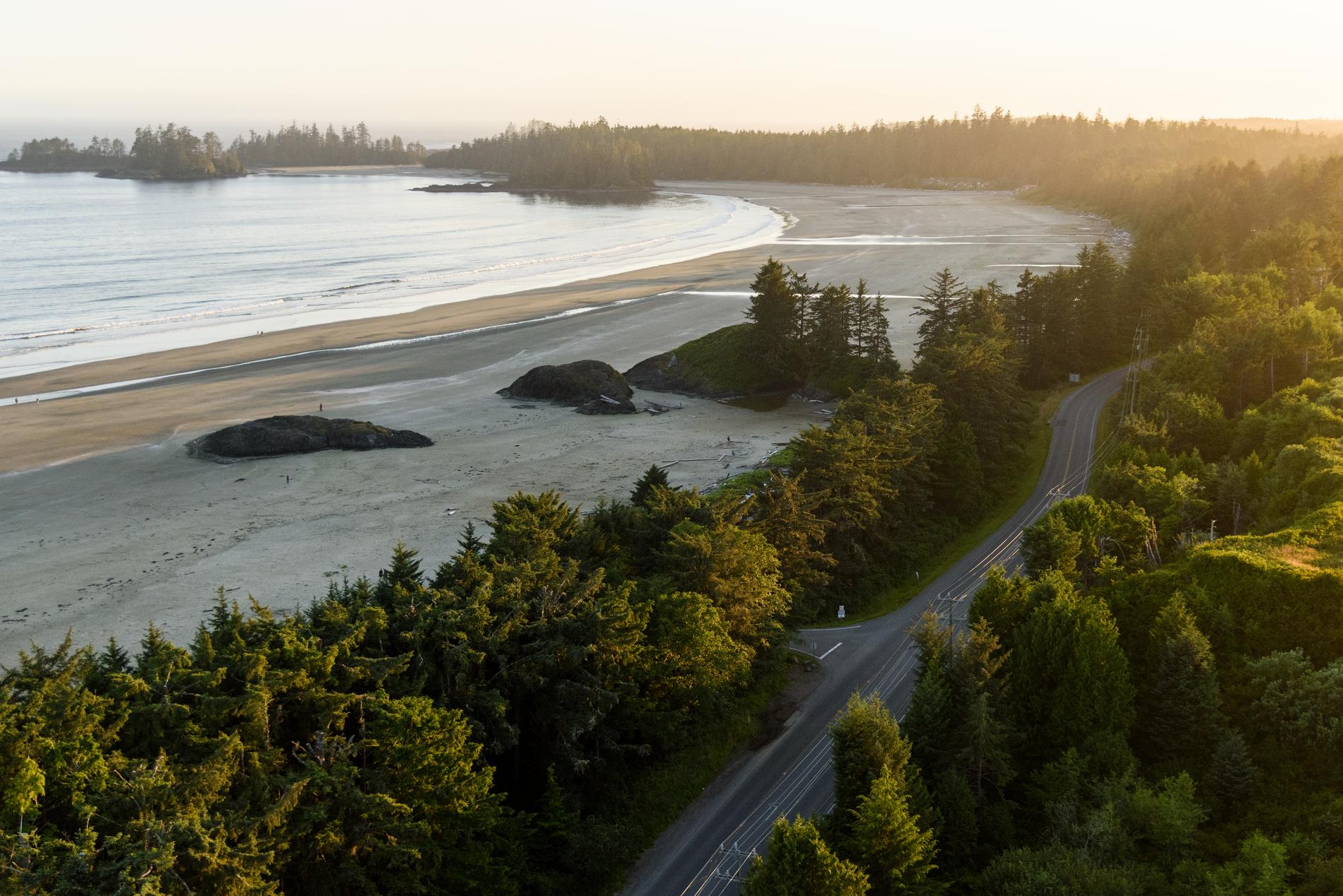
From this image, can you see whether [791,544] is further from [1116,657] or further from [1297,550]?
[1297,550]

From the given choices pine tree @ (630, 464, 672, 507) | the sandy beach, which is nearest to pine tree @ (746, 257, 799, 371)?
the sandy beach

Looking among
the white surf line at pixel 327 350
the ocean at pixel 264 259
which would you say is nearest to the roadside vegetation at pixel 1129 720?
the white surf line at pixel 327 350

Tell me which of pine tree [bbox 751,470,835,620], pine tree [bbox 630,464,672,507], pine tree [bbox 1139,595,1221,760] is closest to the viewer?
pine tree [bbox 1139,595,1221,760]

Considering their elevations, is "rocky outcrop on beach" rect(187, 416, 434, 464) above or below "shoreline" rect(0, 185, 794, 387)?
below

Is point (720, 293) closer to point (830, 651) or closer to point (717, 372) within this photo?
point (717, 372)

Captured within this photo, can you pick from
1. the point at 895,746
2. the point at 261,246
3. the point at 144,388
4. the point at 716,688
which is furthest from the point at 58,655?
the point at 261,246

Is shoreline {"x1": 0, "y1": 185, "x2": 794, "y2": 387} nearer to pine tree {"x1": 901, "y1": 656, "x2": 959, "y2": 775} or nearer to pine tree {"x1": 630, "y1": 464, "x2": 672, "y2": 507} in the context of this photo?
pine tree {"x1": 630, "y1": 464, "x2": 672, "y2": 507}
